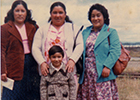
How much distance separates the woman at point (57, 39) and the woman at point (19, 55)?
22 cm

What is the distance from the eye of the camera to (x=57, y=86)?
140 inches

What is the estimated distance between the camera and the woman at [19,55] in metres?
3.86

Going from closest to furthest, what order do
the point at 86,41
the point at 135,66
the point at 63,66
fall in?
the point at 63,66 → the point at 86,41 → the point at 135,66

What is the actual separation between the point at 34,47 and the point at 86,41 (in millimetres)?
948

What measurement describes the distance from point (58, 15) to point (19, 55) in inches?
39.4

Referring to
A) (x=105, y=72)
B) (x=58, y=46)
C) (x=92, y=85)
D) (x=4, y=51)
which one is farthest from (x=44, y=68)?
(x=105, y=72)

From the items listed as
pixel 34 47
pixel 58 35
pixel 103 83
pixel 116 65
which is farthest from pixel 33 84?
pixel 116 65

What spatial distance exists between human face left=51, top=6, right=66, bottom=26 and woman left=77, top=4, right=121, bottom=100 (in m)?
0.53

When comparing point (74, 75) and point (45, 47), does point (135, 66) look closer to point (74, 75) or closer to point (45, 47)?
point (74, 75)

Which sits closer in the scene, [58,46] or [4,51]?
[58,46]

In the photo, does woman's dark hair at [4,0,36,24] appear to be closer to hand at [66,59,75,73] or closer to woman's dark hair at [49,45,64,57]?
woman's dark hair at [49,45,64,57]

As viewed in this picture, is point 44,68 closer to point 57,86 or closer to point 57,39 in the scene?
point 57,86

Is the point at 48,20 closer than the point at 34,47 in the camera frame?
No

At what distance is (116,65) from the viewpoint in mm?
3826
